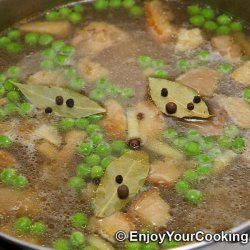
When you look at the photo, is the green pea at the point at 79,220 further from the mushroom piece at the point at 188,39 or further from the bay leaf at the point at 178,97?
the mushroom piece at the point at 188,39

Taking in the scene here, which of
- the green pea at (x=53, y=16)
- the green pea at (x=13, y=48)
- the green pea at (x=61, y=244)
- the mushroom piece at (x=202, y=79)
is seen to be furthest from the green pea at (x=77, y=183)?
the green pea at (x=53, y=16)

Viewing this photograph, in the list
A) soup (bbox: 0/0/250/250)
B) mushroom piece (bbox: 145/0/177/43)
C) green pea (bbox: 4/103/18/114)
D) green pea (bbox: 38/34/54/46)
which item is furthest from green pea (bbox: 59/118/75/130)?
mushroom piece (bbox: 145/0/177/43)

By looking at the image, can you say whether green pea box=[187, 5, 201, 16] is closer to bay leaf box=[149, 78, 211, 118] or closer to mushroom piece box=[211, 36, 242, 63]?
mushroom piece box=[211, 36, 242, 63]

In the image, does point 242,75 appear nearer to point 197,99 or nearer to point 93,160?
point 197,99

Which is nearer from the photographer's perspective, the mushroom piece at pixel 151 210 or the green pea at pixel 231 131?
the mushroom piece at pixel 151 210

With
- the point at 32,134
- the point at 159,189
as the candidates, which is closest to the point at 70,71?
the point at 32,134

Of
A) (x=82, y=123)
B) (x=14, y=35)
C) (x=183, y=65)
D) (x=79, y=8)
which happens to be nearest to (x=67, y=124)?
(x=82, y=123)
